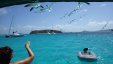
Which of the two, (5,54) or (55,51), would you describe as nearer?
(5,54)

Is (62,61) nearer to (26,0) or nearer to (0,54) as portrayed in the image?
(26,0)

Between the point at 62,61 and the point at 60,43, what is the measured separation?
6.82 metres

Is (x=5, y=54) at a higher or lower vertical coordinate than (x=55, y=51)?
higher

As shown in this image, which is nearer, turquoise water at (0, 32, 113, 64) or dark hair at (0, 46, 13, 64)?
dark hair at (0, 46, 13, 64)

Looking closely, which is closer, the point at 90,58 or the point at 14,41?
the point at 90,58

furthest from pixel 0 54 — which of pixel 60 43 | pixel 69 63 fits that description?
pixel 60 43

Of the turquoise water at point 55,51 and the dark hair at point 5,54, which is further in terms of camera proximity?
the turquoise water at point 55,51

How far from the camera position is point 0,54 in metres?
1.02

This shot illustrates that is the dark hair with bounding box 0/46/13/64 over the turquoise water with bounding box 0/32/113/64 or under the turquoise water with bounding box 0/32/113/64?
over

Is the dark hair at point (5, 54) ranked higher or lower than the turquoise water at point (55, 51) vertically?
higher

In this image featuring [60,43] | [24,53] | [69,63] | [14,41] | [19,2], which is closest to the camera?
[19,2]

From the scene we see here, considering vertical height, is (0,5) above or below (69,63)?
above

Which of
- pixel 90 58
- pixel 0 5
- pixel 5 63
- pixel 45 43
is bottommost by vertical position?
pixel 45 43

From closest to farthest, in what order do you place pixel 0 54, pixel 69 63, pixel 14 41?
pixel 0 54 < pixel 69 63 < pixel 14 41
